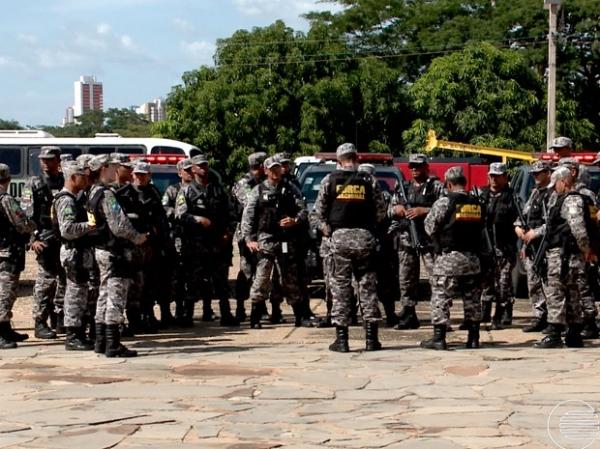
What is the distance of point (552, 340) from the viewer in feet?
38.5

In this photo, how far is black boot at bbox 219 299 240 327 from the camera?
13.8 m

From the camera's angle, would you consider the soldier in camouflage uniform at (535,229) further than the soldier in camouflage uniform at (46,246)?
Yes

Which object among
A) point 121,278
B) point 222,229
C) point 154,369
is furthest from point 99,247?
point 222,229

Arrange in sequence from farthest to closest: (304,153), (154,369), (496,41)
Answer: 1. (496,41)
2. (304,153)
3. (154,369)

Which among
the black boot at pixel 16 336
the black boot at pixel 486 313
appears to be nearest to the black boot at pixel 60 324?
the black boot at pixel 16 336

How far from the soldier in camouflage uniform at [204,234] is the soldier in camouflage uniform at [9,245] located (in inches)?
89.7

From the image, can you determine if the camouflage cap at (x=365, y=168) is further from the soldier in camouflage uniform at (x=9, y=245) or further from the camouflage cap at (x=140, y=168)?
the soldier in camouflage uniform at (x=9, y=245)

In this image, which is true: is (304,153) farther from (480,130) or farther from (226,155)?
(480,130)

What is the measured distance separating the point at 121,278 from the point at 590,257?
14.0ft

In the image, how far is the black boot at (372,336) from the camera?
37.6 ft

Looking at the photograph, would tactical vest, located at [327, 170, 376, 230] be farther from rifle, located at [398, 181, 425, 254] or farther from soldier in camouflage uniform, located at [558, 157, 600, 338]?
soldier in camouflage uniform, located at [558, 157, 600, 338]

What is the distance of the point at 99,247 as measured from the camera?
36.8ft

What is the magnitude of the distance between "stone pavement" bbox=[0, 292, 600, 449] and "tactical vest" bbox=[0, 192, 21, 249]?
3.34ft

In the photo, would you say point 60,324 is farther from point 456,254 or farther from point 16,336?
point 456,254
